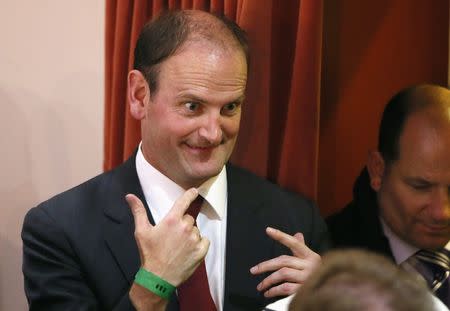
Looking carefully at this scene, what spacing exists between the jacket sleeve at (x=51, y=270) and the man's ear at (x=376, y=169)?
0.66m

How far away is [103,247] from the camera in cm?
147

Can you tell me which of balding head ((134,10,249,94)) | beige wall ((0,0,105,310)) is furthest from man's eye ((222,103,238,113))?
beige wall ((0,0,105,310))

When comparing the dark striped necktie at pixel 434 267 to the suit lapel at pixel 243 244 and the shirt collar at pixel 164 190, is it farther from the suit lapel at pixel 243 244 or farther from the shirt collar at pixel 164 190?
the shirt collar at pixel 164 190

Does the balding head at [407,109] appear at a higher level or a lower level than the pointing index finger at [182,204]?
higher

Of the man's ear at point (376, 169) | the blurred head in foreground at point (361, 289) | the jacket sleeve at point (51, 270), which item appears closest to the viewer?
the blurred head in foreground at point (361, 289)

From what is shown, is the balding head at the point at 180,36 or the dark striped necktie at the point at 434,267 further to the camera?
the dark striped necktie at the point at 434,267

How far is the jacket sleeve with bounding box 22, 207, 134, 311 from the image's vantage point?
1424mm

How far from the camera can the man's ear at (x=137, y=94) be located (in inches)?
60.7

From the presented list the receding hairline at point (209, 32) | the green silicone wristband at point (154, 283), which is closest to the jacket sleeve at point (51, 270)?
the green silicone wristband at point (154, 283)

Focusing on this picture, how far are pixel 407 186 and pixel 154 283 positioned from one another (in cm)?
66

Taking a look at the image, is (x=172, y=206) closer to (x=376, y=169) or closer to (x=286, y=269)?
(x=286, y=269)

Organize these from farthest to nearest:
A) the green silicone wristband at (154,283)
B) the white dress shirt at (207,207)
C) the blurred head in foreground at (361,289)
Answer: the white dress shirt at (207,207), the green silicone wristband at (154,283), the blurred head in foreground at (361,289)

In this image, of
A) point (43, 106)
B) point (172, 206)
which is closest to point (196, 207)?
point (172, 206)

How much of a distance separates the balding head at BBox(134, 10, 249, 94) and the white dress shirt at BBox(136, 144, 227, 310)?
0.18 meters
